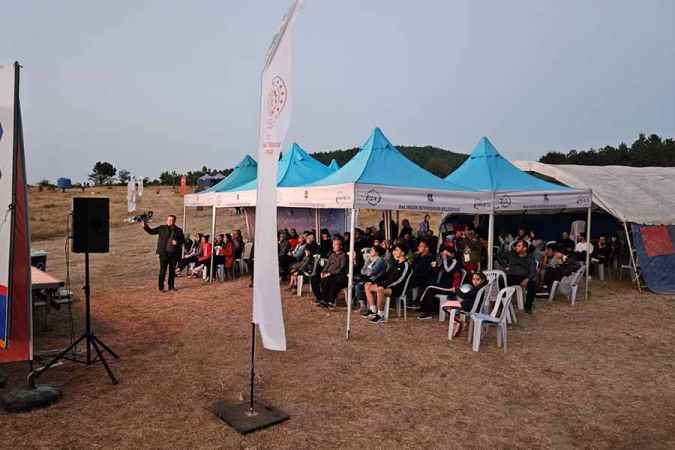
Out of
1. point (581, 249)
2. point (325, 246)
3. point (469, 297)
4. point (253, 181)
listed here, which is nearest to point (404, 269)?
point (469, 297)

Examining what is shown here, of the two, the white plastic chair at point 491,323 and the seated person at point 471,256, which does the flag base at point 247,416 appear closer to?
the white plastic chair at point 491,323

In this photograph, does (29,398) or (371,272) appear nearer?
(29,398)

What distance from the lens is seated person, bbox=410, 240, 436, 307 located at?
7.56 meters

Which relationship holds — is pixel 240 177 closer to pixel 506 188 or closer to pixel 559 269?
pixel 506 188

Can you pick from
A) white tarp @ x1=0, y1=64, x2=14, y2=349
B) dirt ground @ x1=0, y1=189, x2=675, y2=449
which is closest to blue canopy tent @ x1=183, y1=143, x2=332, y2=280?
dirt ground @ x1=0, y1=189, x2=675, y2=449

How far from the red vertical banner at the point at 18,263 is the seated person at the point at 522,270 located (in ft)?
22.5

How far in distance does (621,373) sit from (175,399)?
4.55m

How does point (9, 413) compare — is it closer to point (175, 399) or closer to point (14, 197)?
point (175, 399)

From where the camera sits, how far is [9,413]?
12.9 feet

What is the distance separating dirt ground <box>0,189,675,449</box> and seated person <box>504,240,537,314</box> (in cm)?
46

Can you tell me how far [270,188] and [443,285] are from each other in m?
4.45

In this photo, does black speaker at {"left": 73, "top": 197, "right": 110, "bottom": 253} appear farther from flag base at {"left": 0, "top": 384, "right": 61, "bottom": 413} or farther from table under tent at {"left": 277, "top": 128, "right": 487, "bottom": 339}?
table under tent at {"left": 277, "top": 128, "right": 487, "bottom": 339}

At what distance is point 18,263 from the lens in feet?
13.6

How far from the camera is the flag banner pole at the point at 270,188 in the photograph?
12.0 feet
